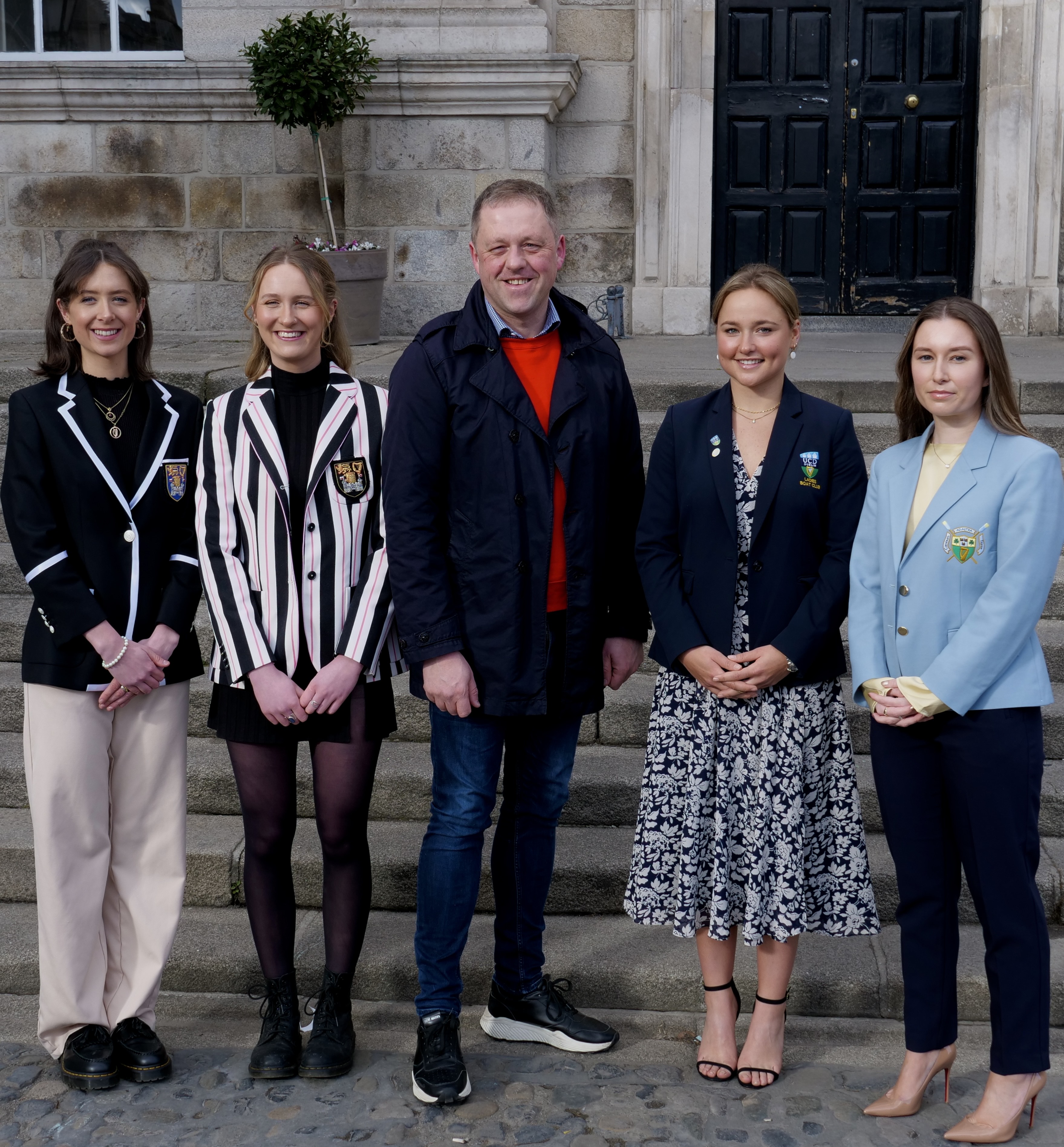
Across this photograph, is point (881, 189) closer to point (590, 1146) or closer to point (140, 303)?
point (140, 303)

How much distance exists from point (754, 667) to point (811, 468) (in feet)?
1.55

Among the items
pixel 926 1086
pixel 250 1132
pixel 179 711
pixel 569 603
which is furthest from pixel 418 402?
pixel 926 1086

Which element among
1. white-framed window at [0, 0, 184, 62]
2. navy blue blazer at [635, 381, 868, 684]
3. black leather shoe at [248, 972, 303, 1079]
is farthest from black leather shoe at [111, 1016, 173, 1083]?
white-framed window at [0, 0, 184, 62]

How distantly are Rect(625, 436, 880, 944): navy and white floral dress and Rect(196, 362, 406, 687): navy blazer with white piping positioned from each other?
2.48ft

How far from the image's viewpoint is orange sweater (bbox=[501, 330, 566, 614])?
325cm

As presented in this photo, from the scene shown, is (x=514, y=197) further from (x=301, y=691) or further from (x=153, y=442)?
(x=301, y=691)

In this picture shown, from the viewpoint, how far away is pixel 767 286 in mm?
3113

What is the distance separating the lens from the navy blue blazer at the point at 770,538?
315cm

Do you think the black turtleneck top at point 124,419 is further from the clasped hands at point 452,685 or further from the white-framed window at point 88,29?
the white-framed window at point 88,29

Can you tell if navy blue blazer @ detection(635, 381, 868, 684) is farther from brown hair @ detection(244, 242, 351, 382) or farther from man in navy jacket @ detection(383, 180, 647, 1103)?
brown hair @ detection(244, 242, 351, 382)

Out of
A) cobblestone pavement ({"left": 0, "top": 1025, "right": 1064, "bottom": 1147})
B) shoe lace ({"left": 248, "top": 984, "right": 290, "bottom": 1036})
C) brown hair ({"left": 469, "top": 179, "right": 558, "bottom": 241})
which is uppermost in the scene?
brown hair ({"left": 469, "top": 179, "right": 558, "bottom": 241})

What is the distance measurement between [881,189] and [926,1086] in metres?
7.23

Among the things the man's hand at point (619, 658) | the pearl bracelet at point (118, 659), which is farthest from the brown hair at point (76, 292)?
the man's hand at point (619, 658)

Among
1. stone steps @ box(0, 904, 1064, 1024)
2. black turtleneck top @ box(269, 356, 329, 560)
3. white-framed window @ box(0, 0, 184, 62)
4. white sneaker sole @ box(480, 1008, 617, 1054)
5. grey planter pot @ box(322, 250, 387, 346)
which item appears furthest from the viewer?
white-framed window @ box(0, 0, 184, 62)
